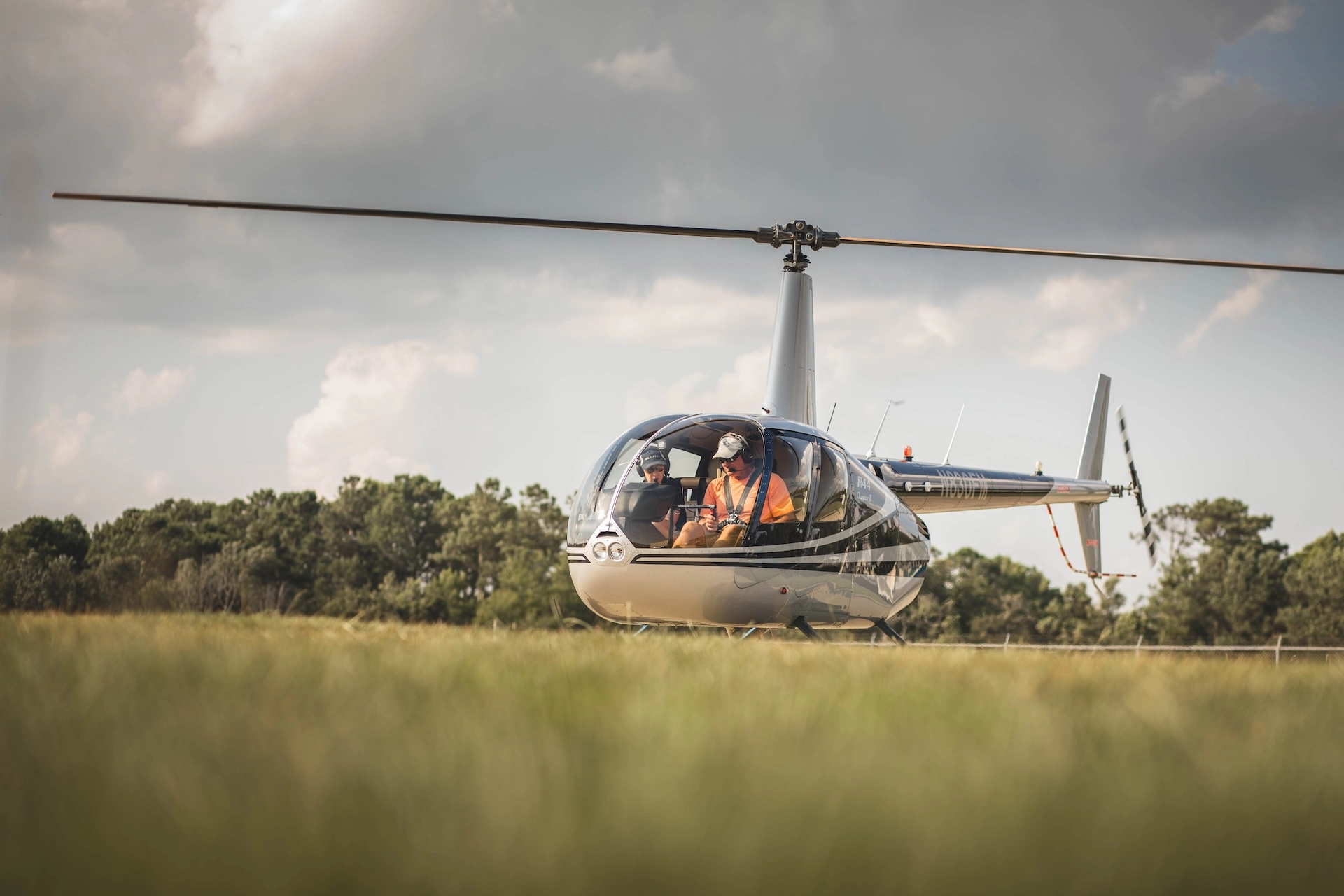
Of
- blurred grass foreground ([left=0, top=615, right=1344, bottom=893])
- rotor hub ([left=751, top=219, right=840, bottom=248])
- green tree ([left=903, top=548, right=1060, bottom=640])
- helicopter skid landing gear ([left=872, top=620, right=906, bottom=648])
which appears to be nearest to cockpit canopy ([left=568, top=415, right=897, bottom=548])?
helicopter skid landing gear ([left=872, top=620, right=906, bottom=648])

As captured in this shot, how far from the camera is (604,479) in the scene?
9.17 m

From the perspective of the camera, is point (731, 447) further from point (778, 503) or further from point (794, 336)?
point (794, 336)

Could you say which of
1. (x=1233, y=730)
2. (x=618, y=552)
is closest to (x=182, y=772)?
(x=1233, y=730)

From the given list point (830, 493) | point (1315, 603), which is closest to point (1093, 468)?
point (830, 493)

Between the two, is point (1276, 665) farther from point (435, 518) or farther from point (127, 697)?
point (435, 518)

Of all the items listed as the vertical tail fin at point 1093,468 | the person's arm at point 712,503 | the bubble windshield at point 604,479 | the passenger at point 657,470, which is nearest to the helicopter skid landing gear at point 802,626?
the person's arm at point 712,503

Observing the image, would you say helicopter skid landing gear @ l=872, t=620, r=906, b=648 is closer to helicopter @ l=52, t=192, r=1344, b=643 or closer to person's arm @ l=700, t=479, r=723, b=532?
helicopter @ l=52, t=192, r=1344, b=643

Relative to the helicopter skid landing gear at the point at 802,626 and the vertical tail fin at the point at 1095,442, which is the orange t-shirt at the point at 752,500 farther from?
the vertical tail fin at the point at 1095,442

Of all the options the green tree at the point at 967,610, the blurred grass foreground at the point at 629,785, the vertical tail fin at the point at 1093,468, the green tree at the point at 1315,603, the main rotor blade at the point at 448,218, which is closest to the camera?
the blurred grass foreground at the point at 629,785

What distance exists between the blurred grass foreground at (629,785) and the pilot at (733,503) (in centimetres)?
533

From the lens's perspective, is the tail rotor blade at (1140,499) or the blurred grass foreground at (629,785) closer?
the blurred grass foreground at (629,785)

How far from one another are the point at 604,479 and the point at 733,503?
47.7 inches

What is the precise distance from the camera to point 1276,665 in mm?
5684

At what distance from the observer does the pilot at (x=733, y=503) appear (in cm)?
873
